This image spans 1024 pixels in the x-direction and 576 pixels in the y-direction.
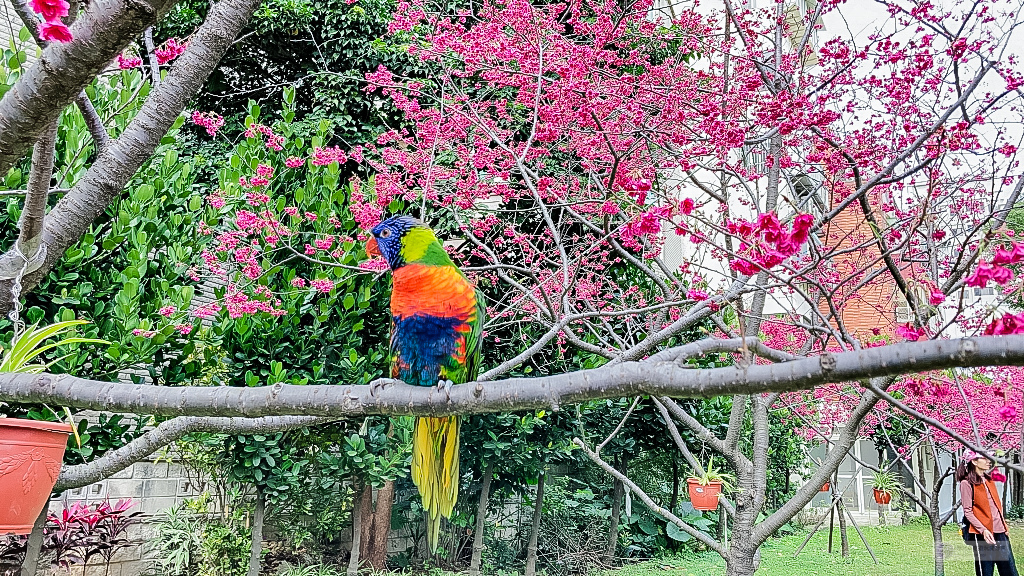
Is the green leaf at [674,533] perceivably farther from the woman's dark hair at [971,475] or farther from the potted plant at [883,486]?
the woman's dark hair at [971,475]

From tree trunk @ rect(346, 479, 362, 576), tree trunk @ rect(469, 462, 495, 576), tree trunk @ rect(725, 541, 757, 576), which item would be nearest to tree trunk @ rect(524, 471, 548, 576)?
tree trunk @ rect(469, 462, 495, 576)

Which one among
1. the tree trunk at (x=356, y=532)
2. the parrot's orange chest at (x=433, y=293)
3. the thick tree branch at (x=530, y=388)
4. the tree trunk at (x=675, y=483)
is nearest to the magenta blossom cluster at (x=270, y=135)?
the parrot's orange chest at (x=433, y=293)

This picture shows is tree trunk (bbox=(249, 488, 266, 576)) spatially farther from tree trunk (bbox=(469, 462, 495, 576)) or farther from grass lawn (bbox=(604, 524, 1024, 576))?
grass lawn (bbox=(604, 524, 1024, 576))

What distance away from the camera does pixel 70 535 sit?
14.8 feet

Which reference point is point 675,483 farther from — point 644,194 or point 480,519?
point 644,194

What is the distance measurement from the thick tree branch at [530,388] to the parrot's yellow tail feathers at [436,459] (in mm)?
1047

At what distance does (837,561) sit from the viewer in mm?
7504

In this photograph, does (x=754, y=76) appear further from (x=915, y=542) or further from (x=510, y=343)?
(x=915, y=542)

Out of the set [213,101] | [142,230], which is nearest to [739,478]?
[142,230]

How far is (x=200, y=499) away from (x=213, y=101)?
12.4 feet

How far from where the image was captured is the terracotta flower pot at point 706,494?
4.77 m

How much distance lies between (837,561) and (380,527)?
18.2 ft

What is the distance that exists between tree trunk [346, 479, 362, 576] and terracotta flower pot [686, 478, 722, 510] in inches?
114

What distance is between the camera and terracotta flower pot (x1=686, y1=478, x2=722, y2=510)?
4768mm
